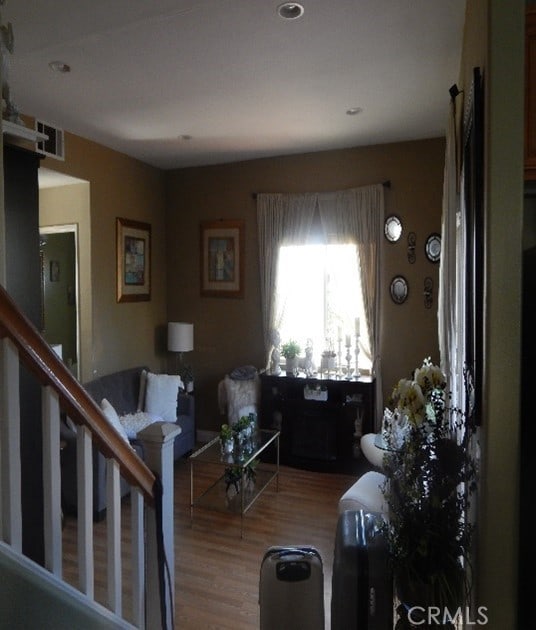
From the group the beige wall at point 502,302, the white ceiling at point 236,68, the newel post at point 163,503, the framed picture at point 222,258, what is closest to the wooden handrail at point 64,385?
the newel post at point 163,503

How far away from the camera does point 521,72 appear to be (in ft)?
4.19

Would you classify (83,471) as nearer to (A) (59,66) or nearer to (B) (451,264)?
(B) (451,264)

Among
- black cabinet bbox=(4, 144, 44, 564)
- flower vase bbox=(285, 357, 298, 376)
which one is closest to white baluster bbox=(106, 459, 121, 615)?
black cabinet bbox=(4, 144, 44, 564)

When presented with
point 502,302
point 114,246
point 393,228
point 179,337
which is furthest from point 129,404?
point 502,302

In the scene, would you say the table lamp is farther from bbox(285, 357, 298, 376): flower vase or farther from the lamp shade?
bbox(285, 357, 298, 376): flower vase

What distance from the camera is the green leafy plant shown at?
4.45 meters

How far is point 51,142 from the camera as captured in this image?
3602 millimetres

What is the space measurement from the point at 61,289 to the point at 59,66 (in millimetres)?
2515

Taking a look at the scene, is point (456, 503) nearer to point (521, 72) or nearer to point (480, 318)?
point (480, 318)

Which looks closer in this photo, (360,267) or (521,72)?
(521,72)

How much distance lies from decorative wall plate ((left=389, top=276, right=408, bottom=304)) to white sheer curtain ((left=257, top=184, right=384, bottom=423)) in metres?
0.14

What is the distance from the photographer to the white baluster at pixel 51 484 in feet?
3.88

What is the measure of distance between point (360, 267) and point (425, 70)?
1.89 meters

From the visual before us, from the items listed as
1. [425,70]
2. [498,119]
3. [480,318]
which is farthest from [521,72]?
[425,70]
